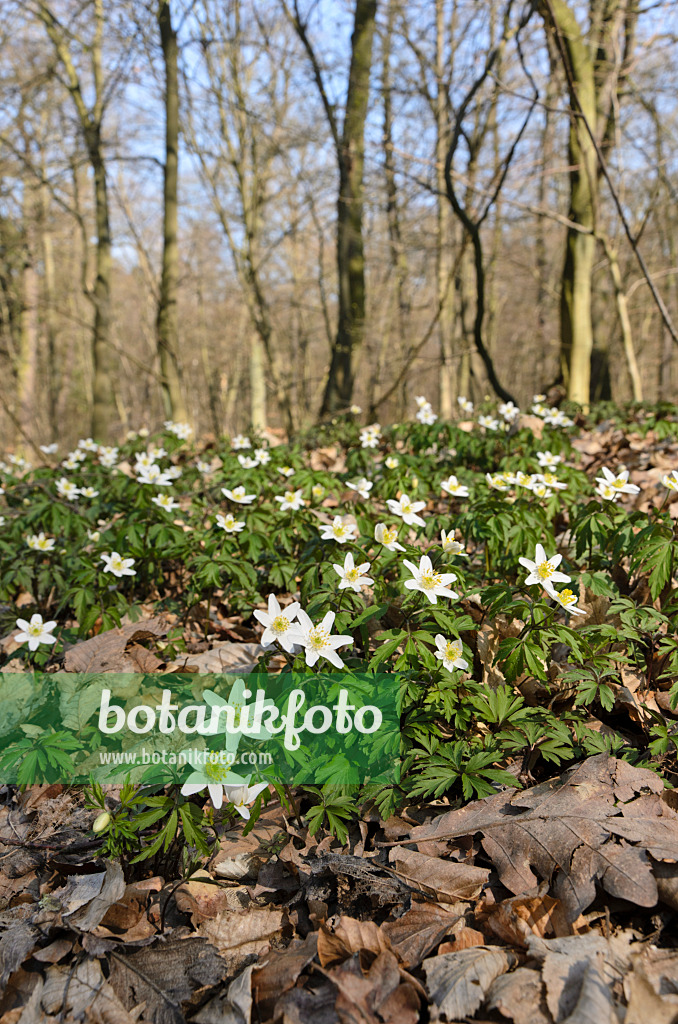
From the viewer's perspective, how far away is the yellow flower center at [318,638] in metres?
1.78

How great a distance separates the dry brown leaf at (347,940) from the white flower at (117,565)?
1.68m

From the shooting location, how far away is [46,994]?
1382 millimetres

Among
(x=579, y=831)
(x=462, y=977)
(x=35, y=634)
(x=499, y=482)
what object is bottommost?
(x=462, y=977)

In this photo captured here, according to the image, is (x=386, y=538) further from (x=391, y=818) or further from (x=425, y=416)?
(x=425, y=416)

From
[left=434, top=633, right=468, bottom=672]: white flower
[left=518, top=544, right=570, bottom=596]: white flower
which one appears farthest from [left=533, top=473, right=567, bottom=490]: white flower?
[left=434, top=633, right=468, bottom=672]: white flower

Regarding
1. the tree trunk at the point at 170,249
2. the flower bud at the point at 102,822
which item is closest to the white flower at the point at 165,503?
the flower bud at the point at 102,822

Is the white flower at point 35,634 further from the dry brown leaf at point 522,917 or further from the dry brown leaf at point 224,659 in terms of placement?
the dry brown leaf at point 522,917

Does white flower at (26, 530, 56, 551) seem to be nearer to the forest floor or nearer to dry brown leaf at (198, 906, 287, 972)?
the forest floor

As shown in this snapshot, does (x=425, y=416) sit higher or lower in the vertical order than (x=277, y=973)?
higher

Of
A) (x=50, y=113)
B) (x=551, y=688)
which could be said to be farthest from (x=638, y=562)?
(x=50, y=113)

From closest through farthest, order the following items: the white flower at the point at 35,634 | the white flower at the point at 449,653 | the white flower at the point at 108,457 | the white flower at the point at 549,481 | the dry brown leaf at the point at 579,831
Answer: the dry brown leaf at the point at 579,831 → the white flower at the point at 449,653 → the white flower at the point at 35,634 → the white flower at the point at 549,481 → the white flower at the point at 108,457

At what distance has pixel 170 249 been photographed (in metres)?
8.27

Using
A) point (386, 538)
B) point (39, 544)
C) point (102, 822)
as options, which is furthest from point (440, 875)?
point (39, 544)

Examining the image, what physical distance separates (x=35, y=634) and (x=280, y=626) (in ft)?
4.00
